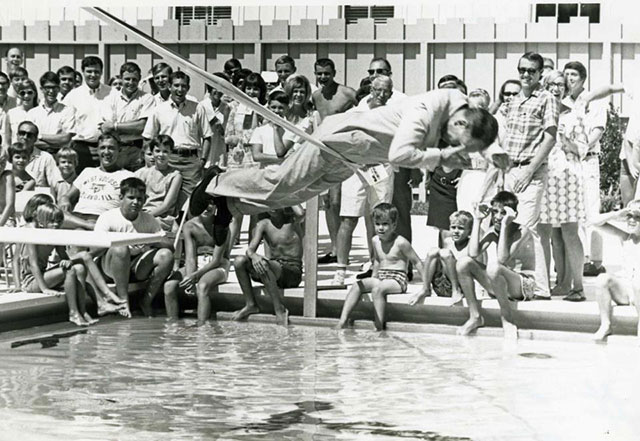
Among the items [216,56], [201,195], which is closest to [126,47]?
[216,56]

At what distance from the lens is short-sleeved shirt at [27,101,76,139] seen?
418 inches

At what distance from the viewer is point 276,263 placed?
376 inches

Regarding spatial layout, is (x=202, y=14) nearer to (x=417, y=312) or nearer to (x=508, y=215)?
(x=417, y=312)

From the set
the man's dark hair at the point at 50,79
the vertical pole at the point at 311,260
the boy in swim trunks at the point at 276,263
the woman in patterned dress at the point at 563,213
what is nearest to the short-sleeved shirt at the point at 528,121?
the woman in patterned dress at the point at 563,213

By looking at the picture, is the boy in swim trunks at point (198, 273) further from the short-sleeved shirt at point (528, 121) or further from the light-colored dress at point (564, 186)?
the light-colored dress at point (564, 186)

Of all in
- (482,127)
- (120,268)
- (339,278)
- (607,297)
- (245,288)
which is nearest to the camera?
(482,127)

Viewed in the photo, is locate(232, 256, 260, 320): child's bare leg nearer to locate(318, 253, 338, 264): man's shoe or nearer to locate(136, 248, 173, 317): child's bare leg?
locate(136, 248, 173, 317): child's bare leg

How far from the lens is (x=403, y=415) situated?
22.4ft

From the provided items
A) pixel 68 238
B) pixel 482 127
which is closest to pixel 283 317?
pixel 68 238

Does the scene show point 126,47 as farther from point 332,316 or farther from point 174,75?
point 332,316

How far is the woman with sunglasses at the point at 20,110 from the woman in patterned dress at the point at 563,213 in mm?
4391

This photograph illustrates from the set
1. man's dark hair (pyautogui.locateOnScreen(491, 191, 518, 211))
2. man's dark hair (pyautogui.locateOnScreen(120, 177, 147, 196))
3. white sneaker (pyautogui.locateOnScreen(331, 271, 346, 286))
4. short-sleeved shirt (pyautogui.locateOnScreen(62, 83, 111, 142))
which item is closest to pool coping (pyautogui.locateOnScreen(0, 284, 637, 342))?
white sneaker (pyautogui.locateOnScreen(331, 271, 346, 286))

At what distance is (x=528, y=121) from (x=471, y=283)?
3.82ft

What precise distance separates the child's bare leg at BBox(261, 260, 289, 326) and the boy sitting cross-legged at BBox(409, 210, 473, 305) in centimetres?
102
